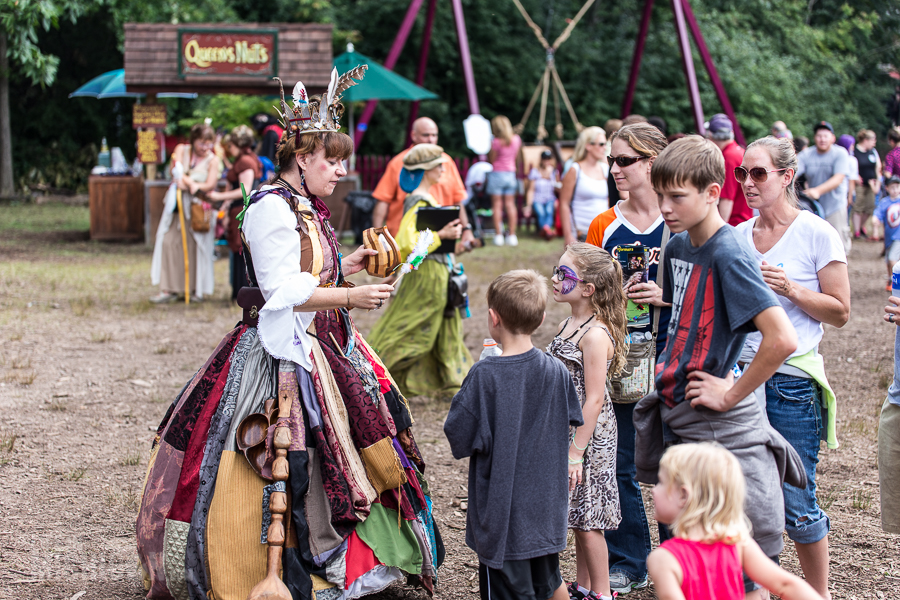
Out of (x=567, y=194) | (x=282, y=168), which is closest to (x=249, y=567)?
(x=282, y=168)

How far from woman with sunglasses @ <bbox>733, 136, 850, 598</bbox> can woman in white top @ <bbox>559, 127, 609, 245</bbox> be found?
279cm

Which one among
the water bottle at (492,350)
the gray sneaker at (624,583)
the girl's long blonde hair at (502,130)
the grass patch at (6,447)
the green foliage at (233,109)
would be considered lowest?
the grass patch at (6,447)

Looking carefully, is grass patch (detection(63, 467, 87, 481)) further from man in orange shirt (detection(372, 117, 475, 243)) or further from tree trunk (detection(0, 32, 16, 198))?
tree trunk (detection(0, 32, 16, 198))

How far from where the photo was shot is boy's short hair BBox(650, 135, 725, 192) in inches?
98.6

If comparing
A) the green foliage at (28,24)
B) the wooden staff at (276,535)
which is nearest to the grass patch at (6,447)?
the wooden staff at (276,535)

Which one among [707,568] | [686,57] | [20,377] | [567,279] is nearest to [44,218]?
[686,57]

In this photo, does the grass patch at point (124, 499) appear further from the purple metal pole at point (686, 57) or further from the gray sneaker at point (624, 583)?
the purple metal pole at point (686, 57)

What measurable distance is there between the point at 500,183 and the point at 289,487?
12.1 metres

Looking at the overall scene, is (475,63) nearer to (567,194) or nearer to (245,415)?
(567,194)

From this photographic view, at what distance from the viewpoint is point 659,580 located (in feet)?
7.30

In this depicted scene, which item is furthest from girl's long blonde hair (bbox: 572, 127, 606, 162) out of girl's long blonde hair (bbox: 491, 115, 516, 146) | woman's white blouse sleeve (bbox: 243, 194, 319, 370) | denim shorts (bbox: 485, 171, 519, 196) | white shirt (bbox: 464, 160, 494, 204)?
white shirt (bbox: 464, 160, 494, 204)

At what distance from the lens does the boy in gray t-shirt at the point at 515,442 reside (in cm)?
284

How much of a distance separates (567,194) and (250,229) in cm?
326

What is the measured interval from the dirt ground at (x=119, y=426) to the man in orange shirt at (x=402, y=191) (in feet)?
4.68
